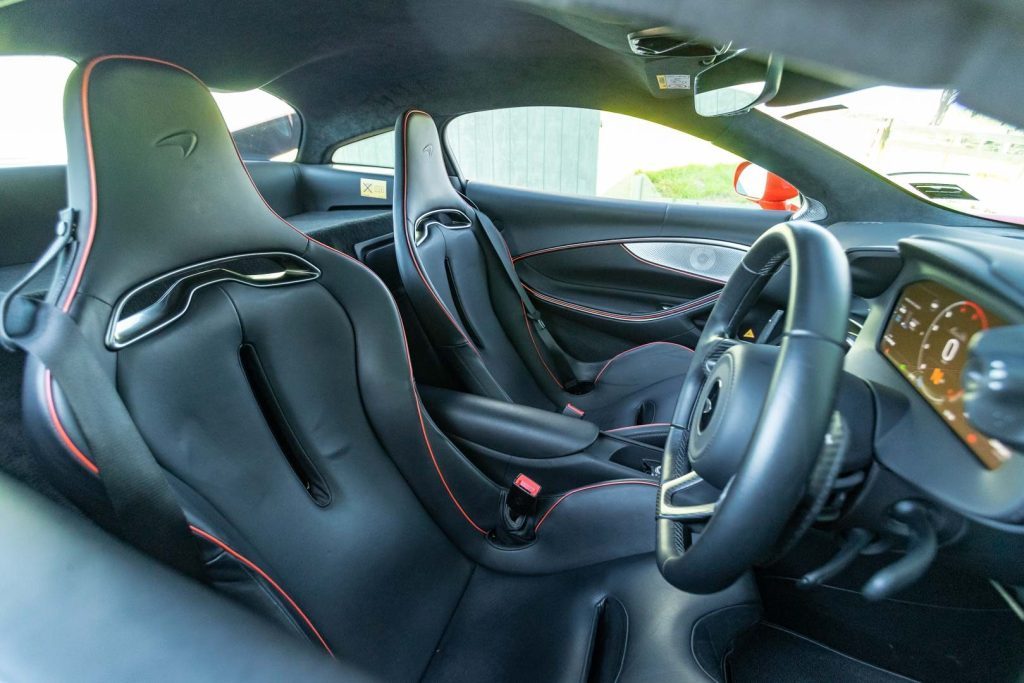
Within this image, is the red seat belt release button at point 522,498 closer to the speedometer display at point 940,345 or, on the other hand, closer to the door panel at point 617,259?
the speedometer display at point 940,345

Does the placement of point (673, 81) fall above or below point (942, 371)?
above

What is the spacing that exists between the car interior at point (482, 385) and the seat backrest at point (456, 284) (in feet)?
0.04

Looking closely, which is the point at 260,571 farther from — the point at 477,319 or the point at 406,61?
the point at 406,61

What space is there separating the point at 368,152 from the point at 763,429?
202 cm

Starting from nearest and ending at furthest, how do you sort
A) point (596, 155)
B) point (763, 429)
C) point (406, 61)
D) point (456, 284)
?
point (763, 429), point (456, 284), point (406, 61), point (596, 155)

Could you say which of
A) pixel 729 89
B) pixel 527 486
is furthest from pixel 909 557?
pixel 729 89

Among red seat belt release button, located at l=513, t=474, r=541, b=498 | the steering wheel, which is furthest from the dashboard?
red seat belt release button, located at l=513, t=474, r=541, b=498

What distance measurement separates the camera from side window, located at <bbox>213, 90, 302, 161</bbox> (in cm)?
179

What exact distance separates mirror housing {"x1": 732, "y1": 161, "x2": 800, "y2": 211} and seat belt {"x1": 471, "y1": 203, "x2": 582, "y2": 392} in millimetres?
798

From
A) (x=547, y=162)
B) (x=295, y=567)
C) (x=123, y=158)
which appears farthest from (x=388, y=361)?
(x=547, y=162)

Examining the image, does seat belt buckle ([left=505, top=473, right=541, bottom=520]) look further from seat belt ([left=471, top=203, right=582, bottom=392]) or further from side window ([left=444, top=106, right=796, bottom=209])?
side window ([left=444, top=106, right=796, bottom=209])

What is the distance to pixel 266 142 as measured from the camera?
78.4 inches

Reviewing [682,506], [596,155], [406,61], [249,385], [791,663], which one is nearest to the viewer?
[682,506]

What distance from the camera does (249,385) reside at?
0.84 meters
